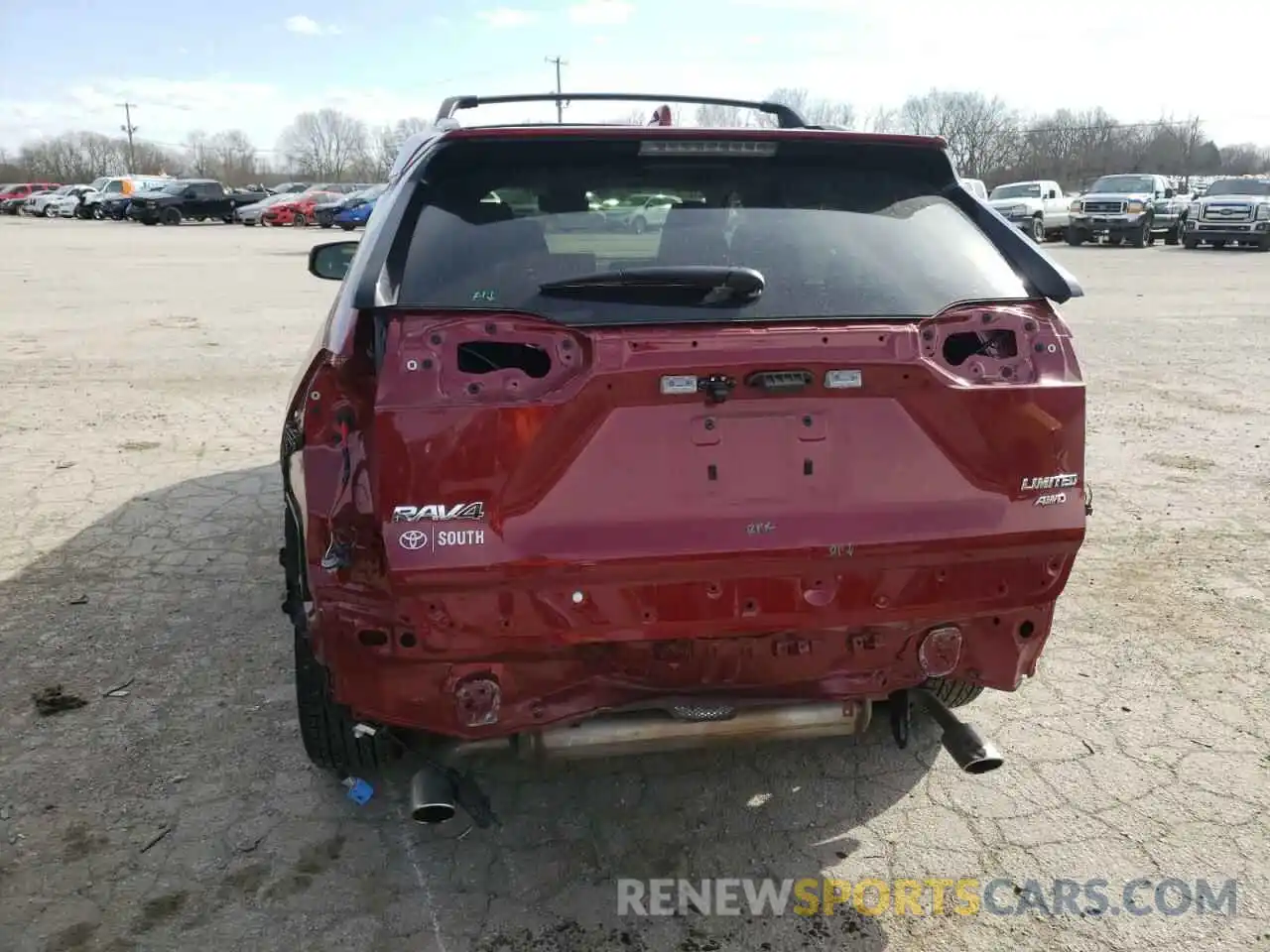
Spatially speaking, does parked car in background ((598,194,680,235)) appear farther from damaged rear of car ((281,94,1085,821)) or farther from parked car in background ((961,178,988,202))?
parked car in background ((961,178,988,202))

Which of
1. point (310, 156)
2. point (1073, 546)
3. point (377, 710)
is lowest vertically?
point (377, 710)

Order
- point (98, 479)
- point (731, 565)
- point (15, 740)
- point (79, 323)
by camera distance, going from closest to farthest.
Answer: point (731, 565)
point (15, 740)
point (98, 479)
point (79, 323)

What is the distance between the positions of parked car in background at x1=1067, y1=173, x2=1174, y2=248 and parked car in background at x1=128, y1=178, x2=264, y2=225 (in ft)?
110

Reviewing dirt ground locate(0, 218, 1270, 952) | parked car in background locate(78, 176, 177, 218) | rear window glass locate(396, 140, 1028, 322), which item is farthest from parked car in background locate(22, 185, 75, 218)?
rear window glass locate(396, 140, 1028, 322)

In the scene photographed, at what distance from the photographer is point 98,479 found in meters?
6.30

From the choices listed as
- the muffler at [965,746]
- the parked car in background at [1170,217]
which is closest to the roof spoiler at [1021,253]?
the muffler at [965,746]

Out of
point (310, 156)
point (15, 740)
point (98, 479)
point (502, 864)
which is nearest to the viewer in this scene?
point (502, 864)

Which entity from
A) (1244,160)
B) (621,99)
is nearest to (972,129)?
(1244,160)

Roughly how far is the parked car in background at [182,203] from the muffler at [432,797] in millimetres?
44882

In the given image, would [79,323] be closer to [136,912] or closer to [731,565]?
[136,912]

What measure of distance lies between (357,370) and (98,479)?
4.71 metres

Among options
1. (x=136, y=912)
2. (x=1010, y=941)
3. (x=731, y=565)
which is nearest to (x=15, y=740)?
(x=136, y=912)

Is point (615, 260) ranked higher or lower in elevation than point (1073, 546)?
higher

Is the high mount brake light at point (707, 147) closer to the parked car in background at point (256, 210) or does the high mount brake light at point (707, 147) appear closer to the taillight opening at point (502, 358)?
the taillight opening at point (502, 358)
